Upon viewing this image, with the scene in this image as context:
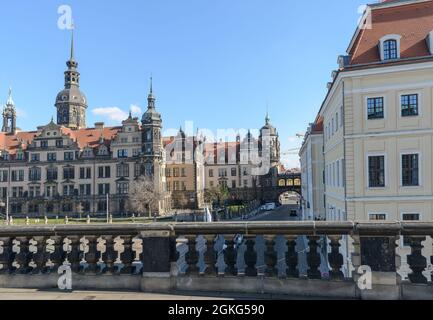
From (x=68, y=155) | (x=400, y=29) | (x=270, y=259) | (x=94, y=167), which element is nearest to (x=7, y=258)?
(x=270, y=259)

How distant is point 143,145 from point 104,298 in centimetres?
6670

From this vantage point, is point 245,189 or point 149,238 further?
point 245,189

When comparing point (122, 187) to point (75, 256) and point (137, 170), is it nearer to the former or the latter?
point (137, 170)

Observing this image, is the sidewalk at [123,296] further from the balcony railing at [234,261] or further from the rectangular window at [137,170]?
the rectangular window at [137,170]

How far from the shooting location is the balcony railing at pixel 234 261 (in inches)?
185

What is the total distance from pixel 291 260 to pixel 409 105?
18.0 meters

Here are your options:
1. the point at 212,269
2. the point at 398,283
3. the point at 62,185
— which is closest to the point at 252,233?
the point at 212,269

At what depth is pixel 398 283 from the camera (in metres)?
4.62

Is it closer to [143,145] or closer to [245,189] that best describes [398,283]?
[143,145]

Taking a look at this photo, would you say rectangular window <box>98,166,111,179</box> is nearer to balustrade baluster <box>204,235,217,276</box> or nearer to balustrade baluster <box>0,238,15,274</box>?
balustrade baluster <box>0,238,15,274</box>

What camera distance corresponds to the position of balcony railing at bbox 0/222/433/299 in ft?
15.4

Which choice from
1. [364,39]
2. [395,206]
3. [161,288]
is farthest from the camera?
[364,39]

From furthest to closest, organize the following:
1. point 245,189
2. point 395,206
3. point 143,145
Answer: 1. point 245,189
2. point 143,145
3. point 395,206
